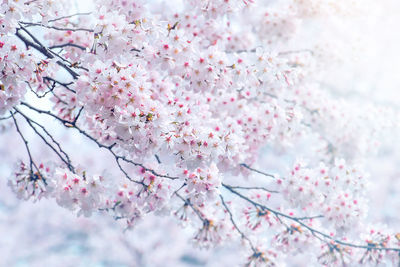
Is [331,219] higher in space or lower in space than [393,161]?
lower

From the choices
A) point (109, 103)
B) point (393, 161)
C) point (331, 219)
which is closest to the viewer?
point (109, 103)

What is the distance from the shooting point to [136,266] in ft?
57.3

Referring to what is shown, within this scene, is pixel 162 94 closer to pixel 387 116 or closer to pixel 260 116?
pixel 260 116

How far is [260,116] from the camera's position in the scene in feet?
17.4

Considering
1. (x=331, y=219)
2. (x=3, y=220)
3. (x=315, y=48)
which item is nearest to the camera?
(x=331, y=219)

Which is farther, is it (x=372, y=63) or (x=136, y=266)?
(x=372, y=63)

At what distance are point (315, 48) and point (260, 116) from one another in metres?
2.72

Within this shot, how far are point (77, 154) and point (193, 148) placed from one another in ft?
57.3

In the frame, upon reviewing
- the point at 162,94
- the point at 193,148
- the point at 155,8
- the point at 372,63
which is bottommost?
the point at 193,148

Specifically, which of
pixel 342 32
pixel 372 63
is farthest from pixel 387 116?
pixel 372 63

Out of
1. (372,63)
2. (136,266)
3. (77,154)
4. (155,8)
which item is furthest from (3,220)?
(372,63)

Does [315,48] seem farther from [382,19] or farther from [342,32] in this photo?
[382,19]

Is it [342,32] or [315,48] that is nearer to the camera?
[315,48]

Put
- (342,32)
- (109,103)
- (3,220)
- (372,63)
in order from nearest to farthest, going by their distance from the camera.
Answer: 1. (109,103)
2. (342,32)
3. (3,220)
4. (372,63)
